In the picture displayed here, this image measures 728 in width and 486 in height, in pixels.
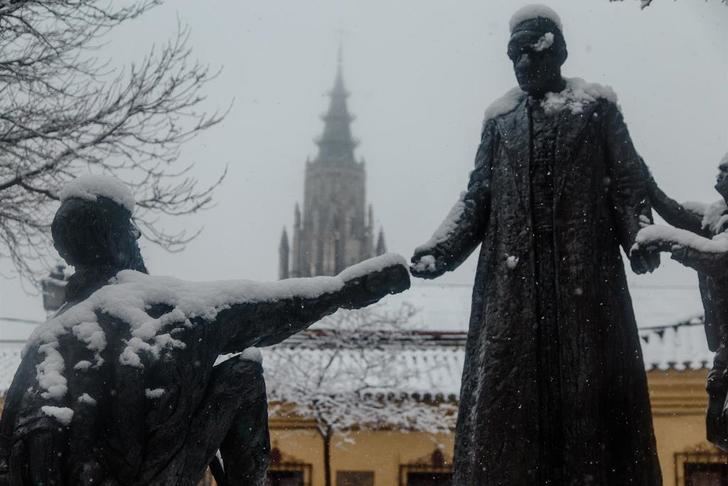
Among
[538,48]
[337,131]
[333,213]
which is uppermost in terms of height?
[337,131]

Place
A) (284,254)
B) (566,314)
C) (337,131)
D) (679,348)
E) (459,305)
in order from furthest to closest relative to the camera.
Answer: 1. (337,131)
2. (284,254)
3. (459,305)
4. (679,348)
5. (566,314)

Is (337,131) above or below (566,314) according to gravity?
above

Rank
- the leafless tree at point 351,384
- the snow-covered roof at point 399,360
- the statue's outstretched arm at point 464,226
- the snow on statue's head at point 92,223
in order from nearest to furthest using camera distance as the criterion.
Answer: the snow on statue's head at point 92,223, the statue's outstretched arm at point 464,226, the leafless tree at point 351,384, the snow-covered roof at point 399,360

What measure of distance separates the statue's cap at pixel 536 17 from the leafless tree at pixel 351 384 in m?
14.3

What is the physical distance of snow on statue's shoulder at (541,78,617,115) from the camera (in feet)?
13.3

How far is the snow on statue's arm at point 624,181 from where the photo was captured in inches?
152

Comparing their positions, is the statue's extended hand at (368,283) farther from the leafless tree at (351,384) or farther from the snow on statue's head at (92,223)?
the leafless tree at (351,384)

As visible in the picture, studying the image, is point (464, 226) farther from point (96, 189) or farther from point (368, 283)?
point (96, 189)

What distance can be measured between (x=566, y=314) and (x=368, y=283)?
837 mm

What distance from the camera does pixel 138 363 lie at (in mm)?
3086

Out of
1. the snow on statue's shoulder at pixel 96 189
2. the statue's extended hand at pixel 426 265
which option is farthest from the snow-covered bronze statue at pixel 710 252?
the snow on statue's shoulder at pixel 96 189

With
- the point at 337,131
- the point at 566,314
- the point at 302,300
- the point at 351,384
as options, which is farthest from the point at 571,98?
the point at 337,131

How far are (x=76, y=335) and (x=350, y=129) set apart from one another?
281ft

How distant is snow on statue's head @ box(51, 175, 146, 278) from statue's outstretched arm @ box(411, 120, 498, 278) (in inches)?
44.9
